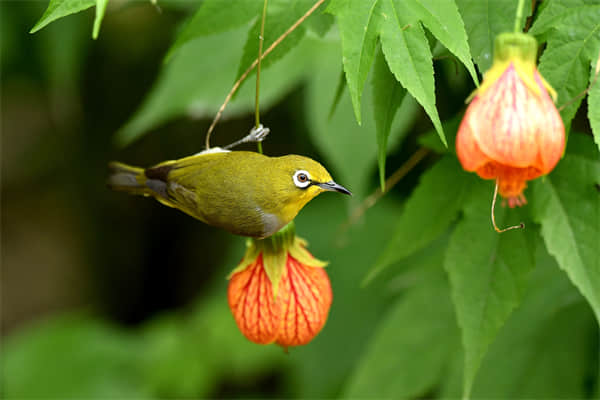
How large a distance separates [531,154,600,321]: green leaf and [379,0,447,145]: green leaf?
1.01ft

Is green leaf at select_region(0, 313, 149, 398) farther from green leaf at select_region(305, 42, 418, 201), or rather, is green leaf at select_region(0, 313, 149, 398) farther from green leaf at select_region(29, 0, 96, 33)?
green leaf at select_region(29, 0, 96, 33)

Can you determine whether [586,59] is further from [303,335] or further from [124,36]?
[124,36]

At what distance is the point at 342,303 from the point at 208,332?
458 millimetres

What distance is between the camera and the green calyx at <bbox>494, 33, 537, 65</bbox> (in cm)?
70

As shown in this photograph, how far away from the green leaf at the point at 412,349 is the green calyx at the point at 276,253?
417mm

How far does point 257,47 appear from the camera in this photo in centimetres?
87

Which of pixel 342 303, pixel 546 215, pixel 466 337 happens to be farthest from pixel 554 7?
pixel 342 303

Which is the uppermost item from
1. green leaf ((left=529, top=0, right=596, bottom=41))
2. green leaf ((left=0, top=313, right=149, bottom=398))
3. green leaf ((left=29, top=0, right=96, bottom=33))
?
green leaf ((left=29, top=0, right=96, bottom=33))

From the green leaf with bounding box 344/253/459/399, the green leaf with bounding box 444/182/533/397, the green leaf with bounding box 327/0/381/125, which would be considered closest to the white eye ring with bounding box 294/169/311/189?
the green leaf with bounding box 327/0/381/125

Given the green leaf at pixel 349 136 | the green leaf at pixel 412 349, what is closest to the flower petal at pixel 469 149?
the green leaf at pixel 349 136

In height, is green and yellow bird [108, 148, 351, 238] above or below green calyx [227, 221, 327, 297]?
above

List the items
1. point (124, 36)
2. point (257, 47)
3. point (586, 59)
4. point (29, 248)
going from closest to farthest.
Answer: point (586, 59), point (257, 47), point (124, 36), point (29, 248)

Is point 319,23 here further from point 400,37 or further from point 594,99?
point 594,99

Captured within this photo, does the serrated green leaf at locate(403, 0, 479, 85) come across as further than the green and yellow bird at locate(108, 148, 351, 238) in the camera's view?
No
